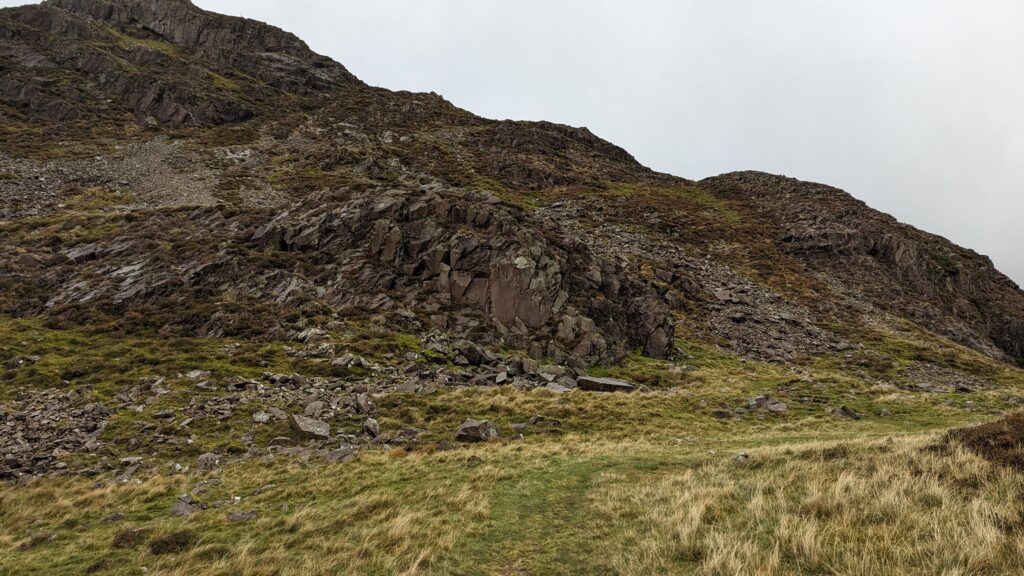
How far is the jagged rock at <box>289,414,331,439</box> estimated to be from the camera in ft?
59.5

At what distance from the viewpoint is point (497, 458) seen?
16.6m

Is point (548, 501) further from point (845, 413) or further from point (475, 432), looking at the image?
point (845, 413)

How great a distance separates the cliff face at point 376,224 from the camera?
Result: 33.0 metres

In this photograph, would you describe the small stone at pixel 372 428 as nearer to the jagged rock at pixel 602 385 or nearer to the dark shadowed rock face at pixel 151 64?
the jagged rock at pixel 602 385

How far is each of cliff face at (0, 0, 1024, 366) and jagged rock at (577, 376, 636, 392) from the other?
10.9 ft

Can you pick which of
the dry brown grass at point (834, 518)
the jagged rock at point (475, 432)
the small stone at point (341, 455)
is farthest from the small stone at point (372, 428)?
the dry brown grass at point (834, 518)

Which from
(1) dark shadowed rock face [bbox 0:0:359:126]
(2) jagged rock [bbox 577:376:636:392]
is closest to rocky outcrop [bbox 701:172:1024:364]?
(2) jagged rock [bbox 577:376:636:392]

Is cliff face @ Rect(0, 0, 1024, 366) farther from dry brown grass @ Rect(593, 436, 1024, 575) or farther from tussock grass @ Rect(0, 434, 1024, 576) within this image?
dry brown grass @ Rect(593, 436, 1024, 575)

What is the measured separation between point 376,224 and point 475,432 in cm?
2269

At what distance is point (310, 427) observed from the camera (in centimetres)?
1845

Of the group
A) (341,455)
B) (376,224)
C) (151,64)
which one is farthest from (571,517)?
(151,64)

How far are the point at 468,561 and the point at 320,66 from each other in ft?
471

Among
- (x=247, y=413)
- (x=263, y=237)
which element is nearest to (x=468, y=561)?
(x=247, y=413)

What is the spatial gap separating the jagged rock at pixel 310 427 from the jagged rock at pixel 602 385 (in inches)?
590
